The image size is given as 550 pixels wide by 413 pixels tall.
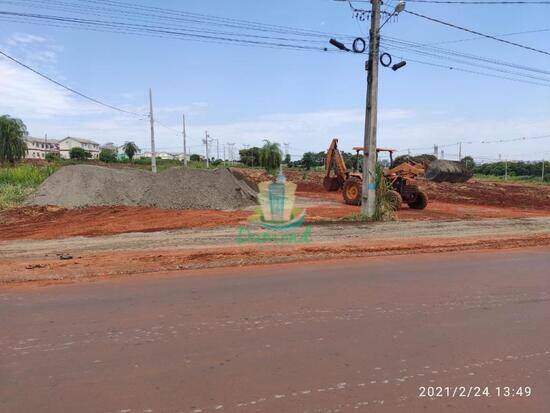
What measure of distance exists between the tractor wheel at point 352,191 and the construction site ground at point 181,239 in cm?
261

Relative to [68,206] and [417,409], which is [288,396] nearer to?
[417,409]

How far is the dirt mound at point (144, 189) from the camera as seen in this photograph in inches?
872

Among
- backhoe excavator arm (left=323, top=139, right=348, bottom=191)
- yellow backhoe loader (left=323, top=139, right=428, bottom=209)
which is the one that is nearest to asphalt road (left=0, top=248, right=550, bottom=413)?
yellow backhoe loader (left=323, top=139, right=428, bottom=209)

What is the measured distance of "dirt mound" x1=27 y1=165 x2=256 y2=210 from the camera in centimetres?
2214

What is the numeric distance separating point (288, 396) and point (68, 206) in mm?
20351

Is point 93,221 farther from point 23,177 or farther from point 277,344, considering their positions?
point 23,177

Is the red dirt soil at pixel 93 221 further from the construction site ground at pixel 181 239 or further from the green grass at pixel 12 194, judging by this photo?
the green grass at pixel 12 194

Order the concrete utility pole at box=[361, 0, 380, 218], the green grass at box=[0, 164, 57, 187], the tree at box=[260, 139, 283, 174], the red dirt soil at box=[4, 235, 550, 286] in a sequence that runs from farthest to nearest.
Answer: the tree at box=[260, 139, 283, 174] → the green grass at box=[0, 164, 57, 187] → the concrete utility pole at box=[361, 0, 380, 218] → the red dirt soil at box=[4, 235, 550, 286]

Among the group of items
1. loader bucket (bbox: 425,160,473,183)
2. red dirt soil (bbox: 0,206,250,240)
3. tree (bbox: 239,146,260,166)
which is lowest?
red dirt soil (bbox: 0,206,250,240)

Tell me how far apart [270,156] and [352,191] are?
3845cm

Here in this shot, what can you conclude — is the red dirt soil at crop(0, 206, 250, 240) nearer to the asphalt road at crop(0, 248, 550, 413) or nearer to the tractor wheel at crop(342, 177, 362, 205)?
the tractor wheel at crop(342, 177, 362, 205)

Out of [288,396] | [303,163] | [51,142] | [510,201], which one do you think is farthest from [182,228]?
[51,142]

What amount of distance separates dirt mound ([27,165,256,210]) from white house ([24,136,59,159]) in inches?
3980

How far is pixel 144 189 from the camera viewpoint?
23641mm
